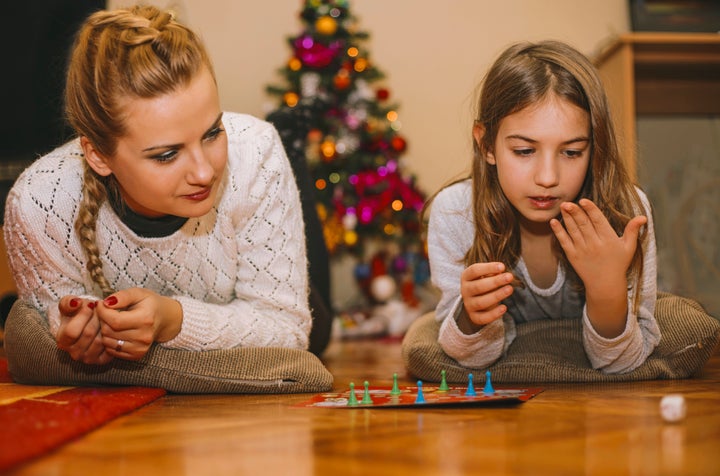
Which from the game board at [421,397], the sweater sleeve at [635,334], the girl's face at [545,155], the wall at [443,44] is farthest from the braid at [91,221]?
the wall at [443,44]

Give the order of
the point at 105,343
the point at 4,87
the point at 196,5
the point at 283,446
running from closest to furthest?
the point at 283,446 < the point at 105,343 < the point at 4,87 < the point at 196,5

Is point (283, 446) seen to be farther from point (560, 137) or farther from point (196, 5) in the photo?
point (196, 5)

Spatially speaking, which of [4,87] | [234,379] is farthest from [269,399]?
[4,87]

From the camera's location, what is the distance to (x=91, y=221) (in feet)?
4.73

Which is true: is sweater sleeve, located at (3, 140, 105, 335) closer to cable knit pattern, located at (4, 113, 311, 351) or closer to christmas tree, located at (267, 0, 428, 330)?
cable knit pattern, located at (4, 113, 311, 351)

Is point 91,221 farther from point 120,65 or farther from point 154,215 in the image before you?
point 120,65

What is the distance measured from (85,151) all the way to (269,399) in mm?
516

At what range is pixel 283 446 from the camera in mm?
922

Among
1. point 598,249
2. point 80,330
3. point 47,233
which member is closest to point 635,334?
point 598,249

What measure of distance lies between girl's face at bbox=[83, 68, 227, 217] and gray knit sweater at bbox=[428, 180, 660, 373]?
0.49 metres

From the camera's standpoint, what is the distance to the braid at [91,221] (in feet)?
4.70

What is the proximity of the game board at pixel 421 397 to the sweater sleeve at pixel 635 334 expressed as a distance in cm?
18

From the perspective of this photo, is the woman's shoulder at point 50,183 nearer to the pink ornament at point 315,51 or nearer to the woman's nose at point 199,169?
the woman's nose at point 199,169

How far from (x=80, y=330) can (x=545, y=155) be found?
0.82m
